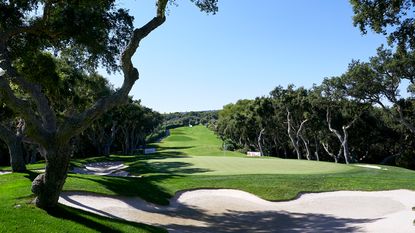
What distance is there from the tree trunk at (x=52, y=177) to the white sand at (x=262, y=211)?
3963 millimetres

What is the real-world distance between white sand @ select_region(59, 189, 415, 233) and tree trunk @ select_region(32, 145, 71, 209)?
13.0ft

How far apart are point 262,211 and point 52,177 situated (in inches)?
441

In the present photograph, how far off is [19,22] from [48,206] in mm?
9081

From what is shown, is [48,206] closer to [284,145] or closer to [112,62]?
[112,62]

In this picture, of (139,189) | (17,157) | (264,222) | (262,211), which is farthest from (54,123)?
(17,157)

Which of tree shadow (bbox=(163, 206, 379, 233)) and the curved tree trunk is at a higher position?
the curved tree trunk

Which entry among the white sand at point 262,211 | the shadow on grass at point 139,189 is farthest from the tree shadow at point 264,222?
the shadow on grass at point 139,189

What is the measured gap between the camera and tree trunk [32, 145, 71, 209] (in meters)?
13.1

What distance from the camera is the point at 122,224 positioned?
14.4 metres

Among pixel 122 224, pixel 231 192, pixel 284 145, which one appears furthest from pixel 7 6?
pixel 284 145

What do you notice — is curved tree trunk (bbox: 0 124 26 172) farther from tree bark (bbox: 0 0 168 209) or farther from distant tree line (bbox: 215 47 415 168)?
distant tree line (bbox: 215 47 415 168)

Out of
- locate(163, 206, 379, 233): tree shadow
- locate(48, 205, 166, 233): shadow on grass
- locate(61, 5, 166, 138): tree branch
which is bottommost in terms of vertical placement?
locate(163, 206, 379, 233): tree shadow

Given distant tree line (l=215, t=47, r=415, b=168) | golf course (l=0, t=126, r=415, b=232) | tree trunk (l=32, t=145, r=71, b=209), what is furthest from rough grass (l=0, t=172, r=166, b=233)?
distant tree line (l=215, t=47, r=415, b=168)

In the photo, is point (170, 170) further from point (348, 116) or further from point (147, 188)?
point (348, 116)
